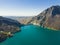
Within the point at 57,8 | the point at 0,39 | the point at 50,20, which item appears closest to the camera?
the point at 0,39

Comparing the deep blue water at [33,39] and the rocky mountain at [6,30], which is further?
the rocky mountain at [6,30]

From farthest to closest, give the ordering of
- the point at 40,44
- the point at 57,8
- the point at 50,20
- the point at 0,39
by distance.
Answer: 1. the point at 57,8
2. the point at 50,20
3. the point at 0,39
4. the point at 40,44

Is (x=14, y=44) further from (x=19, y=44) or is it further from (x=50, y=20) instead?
(x=50, y=20)

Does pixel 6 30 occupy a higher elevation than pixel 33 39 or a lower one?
higher

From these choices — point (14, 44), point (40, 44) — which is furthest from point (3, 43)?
point (40, 44)

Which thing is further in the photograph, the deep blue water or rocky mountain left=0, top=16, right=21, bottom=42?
rocky mountain left=0, top=16, right=21, bottom=42

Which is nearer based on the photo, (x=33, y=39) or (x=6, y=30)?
(x=33, y=39)

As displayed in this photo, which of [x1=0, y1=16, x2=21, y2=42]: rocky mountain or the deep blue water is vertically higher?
[x1=0, y1=16, x2=21, y2=42]: rocky mountain

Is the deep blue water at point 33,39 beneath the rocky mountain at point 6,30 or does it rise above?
beneath

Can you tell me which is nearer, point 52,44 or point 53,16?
point 52,44

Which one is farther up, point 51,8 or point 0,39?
point 51,8
